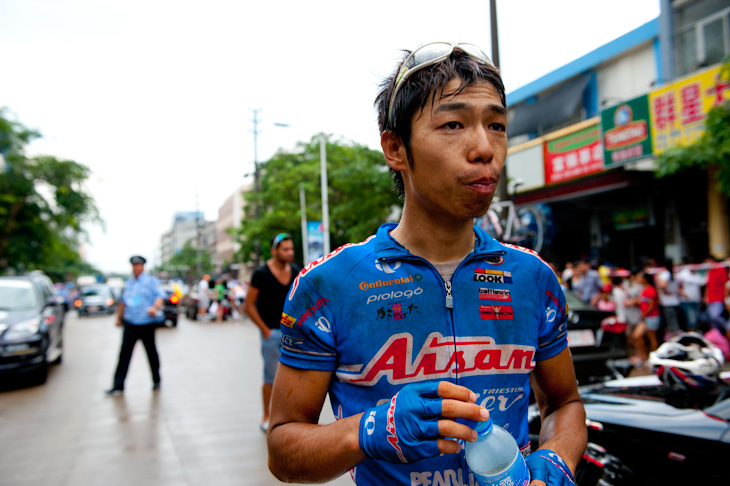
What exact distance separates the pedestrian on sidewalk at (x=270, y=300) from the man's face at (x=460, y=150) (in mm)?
4207

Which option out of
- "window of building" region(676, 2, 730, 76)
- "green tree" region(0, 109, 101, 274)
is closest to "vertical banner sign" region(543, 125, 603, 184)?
"window of building" region(676, 2, 730, 76)

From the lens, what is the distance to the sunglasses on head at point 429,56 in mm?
1480

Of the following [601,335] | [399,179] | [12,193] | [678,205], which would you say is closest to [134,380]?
[601,335]

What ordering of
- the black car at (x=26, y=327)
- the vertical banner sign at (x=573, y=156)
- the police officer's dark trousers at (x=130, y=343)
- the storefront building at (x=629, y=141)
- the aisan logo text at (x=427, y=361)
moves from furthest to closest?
the vertical banner sign at (x=573, y=156)
the storefront building at (x=629, y=141)
the black car at (x=26, y=327)
the police officer's dark trousers at (x=130, y=343)
the aisan logo text at (x=427, y=361)

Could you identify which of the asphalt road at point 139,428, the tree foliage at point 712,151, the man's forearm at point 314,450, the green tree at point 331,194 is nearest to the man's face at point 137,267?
the asphalt road at point 139,428

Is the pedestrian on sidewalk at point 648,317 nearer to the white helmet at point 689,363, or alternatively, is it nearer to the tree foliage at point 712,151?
the tree foliage at point 712,151

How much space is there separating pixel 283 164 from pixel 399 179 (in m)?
29.4

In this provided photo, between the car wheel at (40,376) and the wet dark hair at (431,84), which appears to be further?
the car wheel at (40,376)

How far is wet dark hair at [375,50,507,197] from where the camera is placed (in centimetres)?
144

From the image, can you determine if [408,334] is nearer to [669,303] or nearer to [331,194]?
[669,303]

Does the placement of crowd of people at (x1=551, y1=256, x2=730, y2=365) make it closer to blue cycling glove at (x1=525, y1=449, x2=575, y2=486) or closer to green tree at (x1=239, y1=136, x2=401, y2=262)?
blue cycling glove at (x1=525, y1=449, x2=575, y2=486)

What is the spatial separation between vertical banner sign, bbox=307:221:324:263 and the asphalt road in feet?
A: 38.4

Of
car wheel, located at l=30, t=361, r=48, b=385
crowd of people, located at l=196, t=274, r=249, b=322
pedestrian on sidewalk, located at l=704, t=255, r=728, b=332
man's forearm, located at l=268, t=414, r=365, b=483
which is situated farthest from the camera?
crowd of people, located at l=196, t=274, r=249, b=322

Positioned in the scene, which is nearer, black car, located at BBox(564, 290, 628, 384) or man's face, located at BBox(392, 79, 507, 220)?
man's face, located at BBox(392, 79, 507, 220)
